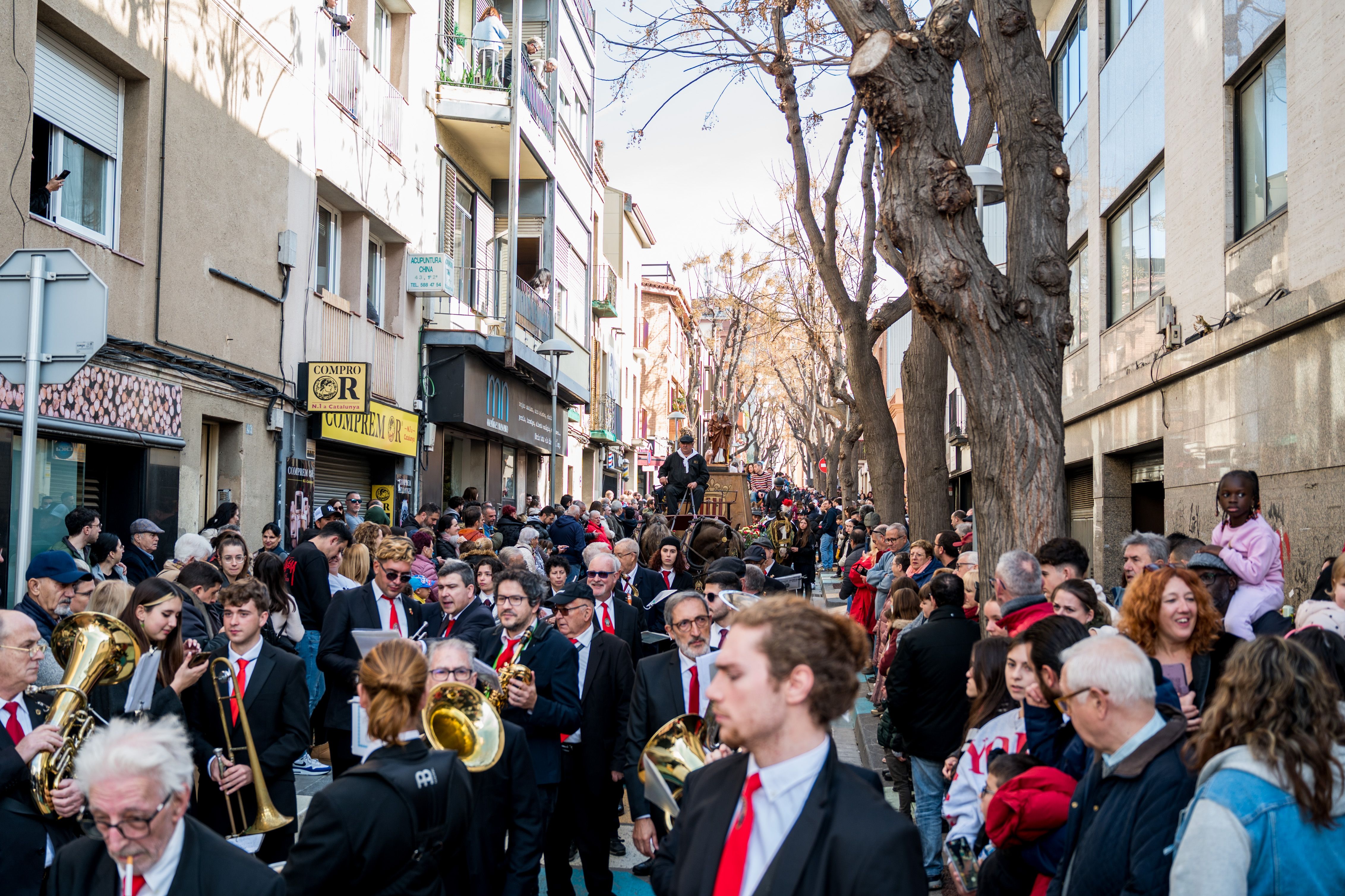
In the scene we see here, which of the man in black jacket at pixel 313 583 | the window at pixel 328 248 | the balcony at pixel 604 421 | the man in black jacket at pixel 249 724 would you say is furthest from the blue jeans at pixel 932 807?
the balcony at pixel 604 421

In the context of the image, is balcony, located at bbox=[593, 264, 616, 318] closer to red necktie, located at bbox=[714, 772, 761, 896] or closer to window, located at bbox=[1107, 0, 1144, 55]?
window, located at bbox=[1107, 0, 1144, 55]

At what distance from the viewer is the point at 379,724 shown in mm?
3627

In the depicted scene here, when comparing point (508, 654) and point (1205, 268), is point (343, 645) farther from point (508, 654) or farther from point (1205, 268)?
point (1205, 268)

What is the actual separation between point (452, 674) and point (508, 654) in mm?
1298

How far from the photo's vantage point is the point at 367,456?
1844 centimetres

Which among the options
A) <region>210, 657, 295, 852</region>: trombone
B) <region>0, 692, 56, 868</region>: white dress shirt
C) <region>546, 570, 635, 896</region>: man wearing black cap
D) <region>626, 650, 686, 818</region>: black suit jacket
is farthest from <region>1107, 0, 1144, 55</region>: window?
<region>0, 692, 56, 868</region>: white dress shirt

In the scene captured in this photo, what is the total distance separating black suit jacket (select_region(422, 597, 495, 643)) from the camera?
680 cm

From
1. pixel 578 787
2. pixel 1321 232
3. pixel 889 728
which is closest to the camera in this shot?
pixel 578 787

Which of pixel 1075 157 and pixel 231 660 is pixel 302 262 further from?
pixel 1075 157

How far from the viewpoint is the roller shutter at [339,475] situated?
16.4 meters

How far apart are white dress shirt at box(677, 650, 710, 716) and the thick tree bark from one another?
10.9 ft

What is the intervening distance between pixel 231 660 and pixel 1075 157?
19212mm

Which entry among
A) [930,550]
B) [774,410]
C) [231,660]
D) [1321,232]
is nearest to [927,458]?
[930,550]

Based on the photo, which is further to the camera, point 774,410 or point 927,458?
point 774,410
